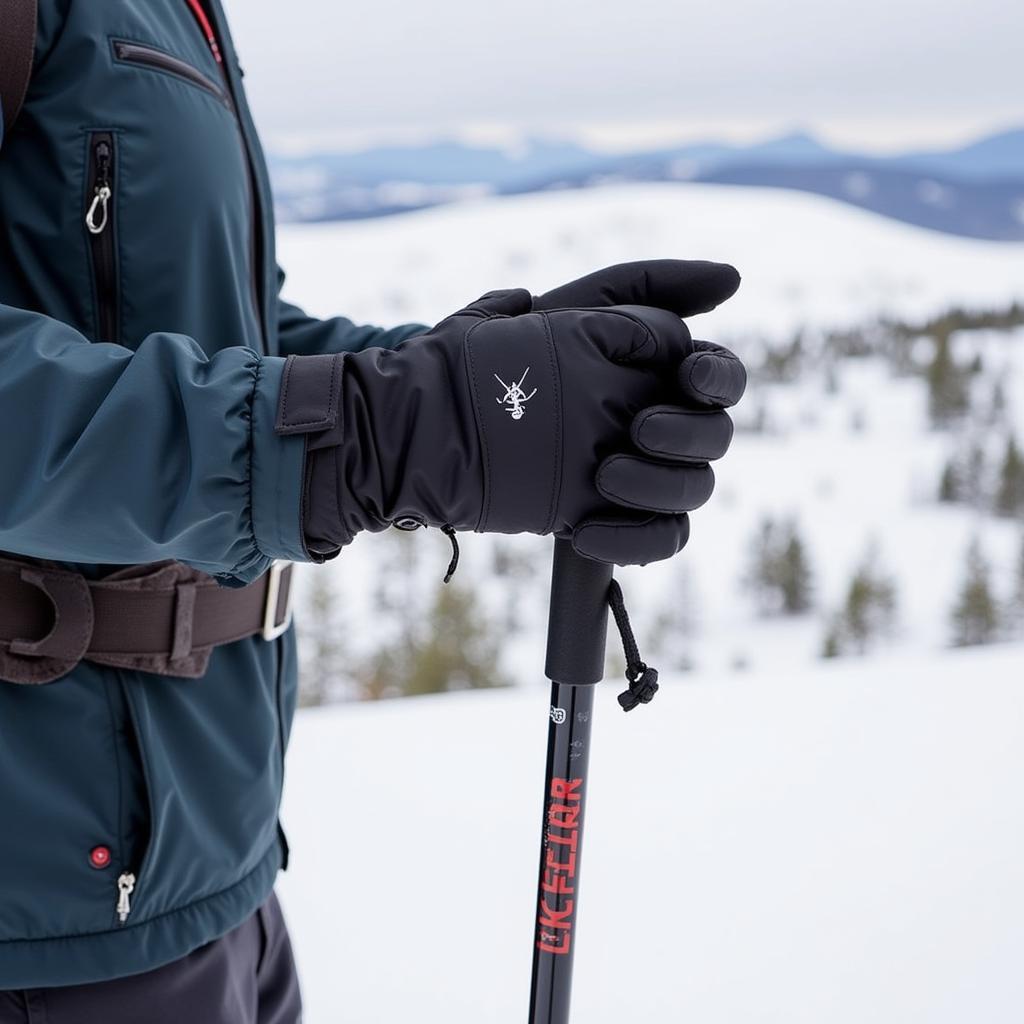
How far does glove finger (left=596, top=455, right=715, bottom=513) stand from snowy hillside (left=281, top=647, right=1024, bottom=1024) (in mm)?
1148

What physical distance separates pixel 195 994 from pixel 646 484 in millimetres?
494

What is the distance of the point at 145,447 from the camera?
1.90 ft

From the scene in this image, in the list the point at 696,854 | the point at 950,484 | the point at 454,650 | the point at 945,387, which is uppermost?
the point at 945,387

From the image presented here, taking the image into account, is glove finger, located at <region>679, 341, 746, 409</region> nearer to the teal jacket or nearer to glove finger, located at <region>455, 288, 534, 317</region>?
glove finger, located at <region>455, 288, 534, 317</region>

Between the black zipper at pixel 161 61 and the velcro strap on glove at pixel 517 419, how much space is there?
11.5 inches

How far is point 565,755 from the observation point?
0.80m

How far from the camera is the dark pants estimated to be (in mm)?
699

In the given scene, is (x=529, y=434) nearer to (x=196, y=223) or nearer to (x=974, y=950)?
(x=196, y=223)

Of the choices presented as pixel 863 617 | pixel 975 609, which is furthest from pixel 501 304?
pixel 863 617

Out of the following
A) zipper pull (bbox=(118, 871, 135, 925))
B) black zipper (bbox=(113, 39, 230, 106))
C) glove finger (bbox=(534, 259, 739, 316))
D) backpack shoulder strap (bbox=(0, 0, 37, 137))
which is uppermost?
black zipper (bbox=(113, 39, 230, 106))

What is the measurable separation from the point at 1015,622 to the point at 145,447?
631 cm

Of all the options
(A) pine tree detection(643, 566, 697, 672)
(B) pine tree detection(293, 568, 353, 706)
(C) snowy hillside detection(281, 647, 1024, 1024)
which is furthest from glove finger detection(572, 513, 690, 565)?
(B) pine tree detection(293, 568, 353, 706)

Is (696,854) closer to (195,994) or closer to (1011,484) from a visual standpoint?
(195,994)

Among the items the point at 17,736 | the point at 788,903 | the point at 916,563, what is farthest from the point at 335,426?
the point at 916,563
